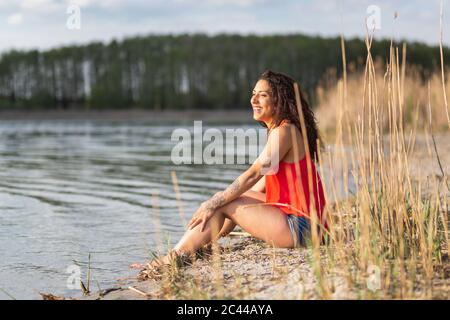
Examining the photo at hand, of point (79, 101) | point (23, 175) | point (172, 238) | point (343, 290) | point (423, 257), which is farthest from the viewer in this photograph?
point (79, 101)

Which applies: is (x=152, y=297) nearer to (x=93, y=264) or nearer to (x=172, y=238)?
(x=93, y=264)

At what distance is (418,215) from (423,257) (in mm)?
286

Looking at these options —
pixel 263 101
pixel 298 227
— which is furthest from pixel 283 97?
pixel 298 227

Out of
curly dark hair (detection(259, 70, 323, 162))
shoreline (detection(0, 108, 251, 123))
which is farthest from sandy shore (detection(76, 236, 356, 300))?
shoreline (detection(0, 108, 251, 123))

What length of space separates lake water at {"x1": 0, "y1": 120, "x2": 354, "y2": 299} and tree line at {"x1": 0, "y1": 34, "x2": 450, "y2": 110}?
25298 millimetres

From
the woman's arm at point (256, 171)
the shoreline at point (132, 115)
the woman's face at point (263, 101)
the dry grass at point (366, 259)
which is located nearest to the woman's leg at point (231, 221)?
the woman's arm at point (256, 171)

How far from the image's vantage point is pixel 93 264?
359cm

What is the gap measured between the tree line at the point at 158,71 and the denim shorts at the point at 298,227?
1250 inches

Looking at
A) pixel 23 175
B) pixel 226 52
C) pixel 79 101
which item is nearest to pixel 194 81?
pixel 226 52

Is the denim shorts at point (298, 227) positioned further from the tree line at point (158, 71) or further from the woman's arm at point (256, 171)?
the tree line at point (158, 71)

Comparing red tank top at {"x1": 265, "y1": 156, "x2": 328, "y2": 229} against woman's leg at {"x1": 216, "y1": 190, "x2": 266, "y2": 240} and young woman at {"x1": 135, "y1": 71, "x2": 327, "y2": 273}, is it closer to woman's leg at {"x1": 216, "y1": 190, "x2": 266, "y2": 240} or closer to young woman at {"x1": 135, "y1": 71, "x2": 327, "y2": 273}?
young woman at {"x1": 135, "y1": 71, "x2": 327, "y2": 273}

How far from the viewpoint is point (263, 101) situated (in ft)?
11.3

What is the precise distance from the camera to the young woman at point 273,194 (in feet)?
10.8

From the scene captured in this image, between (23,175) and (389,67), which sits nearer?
(389,67)
